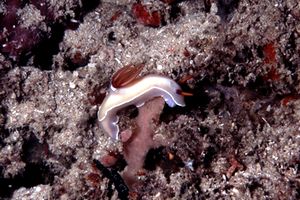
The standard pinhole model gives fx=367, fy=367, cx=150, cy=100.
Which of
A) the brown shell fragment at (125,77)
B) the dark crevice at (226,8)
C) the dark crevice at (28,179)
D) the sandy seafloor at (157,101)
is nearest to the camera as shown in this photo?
→ the sandy seafloor at (157,101)

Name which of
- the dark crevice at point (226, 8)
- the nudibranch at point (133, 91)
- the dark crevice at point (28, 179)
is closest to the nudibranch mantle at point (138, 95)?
the nudibranch at point (133, 91)

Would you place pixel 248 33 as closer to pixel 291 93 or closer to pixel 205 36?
pixel 205 36

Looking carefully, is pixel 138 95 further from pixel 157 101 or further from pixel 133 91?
pixel 157 101

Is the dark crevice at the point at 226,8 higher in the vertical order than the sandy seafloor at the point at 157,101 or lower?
higher

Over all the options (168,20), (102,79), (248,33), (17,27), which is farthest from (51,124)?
(248,33)

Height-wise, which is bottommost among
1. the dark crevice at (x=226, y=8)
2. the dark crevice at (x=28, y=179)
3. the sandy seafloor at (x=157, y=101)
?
the dark crevice at (x=28, y=179)

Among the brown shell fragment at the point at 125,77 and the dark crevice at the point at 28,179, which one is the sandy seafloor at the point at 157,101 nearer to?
the dark crevice at the point at 28,179

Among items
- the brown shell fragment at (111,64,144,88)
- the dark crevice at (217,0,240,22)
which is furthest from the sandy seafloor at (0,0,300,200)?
the brown shell fragment at (111,64,144,88)

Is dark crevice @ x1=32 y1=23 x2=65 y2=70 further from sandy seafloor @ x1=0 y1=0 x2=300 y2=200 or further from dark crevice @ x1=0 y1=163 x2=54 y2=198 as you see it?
dark crevice @ x1=0 y1=163 x2=54 y2=198
